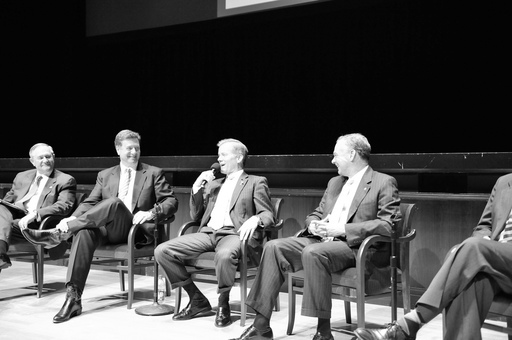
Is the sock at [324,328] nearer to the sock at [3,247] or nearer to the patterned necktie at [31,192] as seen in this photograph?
the sock at [3,247]

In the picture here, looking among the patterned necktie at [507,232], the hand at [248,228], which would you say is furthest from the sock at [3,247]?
the patterned necktie at [507,232]

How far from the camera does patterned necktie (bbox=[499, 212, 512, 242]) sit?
3068 mm

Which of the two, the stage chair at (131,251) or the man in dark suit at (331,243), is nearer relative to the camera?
the man in dark suit at (331,243)

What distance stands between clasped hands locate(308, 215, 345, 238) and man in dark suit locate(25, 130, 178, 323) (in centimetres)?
126

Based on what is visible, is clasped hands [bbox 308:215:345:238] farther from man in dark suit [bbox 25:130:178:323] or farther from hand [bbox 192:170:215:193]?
man in dark suit [bbox 25:130:178:323]

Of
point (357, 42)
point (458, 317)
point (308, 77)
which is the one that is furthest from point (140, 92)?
point (458, 317)

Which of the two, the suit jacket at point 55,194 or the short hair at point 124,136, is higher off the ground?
the short hair at point 124,136

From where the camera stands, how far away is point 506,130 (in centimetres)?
552

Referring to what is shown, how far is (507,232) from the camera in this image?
309cm

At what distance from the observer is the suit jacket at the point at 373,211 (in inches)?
135

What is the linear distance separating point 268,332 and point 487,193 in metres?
1.84

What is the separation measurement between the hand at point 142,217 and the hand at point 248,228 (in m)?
0.80

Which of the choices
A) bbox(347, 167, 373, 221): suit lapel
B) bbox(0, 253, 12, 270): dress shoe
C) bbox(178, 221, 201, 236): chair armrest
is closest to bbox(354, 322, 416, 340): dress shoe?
bbox(347, 167, 373, 221): suit lapel

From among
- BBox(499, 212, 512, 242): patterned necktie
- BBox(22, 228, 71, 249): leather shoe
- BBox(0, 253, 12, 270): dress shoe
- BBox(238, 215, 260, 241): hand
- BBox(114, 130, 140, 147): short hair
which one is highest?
BBox(114, 130, 140, 147): short hair
